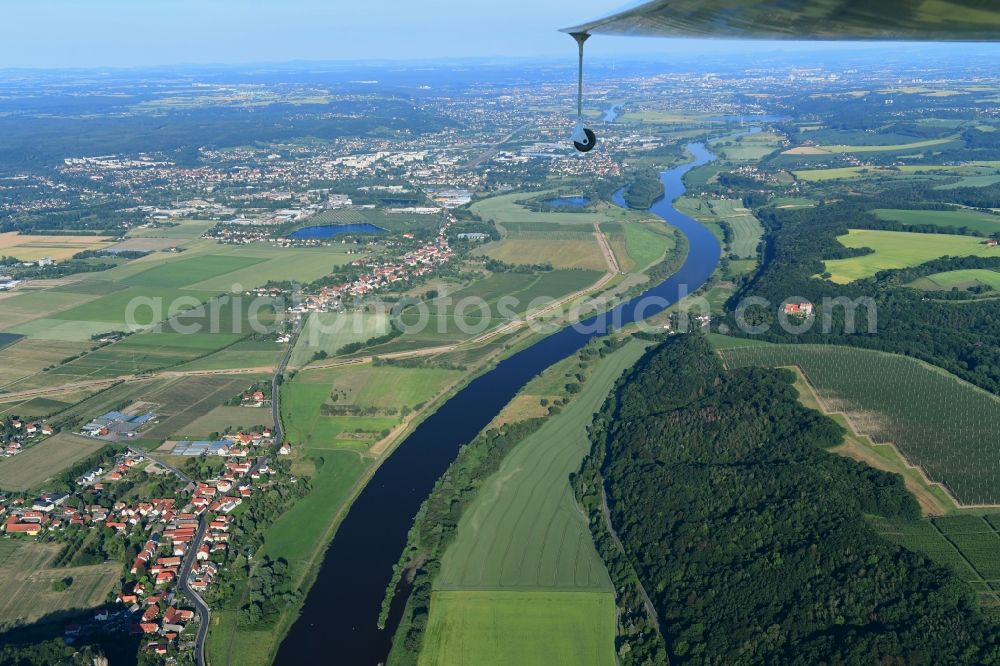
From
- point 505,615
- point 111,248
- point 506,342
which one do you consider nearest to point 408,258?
point 506,342

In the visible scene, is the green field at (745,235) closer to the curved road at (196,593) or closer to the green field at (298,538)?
the green field at (298,538)

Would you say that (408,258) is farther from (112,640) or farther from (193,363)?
(112,640)

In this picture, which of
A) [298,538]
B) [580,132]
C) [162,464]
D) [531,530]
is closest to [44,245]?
[162,464]

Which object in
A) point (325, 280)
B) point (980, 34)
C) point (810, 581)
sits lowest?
point (810, 581)

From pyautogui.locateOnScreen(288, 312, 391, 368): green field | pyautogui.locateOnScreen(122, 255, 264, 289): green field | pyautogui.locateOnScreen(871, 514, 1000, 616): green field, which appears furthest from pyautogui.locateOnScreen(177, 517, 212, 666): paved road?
pyautogui.locateOnScreen(122, 255, 264, 289): green field

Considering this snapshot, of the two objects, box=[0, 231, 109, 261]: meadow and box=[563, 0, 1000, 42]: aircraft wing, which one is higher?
box=[563, 0, 1000, 42]: aircraft wing

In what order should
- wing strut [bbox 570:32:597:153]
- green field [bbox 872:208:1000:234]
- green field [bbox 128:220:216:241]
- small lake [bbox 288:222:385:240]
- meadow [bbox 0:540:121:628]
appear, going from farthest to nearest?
green field [bbox 128:220:216:241], small lake [bbox 288:222:385:240], green field [bbox 872:208:1000:234], meadow [bbox 0:540:121:628], wing strut [bbox 570:32:597:153]
